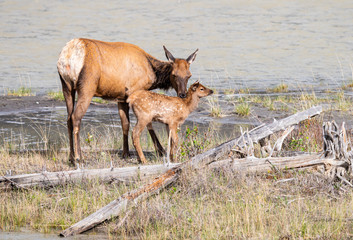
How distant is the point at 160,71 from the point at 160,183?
3500 millimetres

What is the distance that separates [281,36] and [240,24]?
Answer: 666 cm

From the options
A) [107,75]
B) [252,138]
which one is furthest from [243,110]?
[252,138]

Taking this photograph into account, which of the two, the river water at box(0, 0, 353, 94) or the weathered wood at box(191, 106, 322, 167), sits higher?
the weathered wood at box(191, 106, 322, 167)

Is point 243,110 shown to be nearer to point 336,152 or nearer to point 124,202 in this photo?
point 336,152

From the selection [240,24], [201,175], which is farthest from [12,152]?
[240,24]

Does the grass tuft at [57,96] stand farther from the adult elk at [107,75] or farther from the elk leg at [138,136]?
the elk leg at [138,136]

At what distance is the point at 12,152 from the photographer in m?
11.7

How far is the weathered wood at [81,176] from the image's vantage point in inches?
343

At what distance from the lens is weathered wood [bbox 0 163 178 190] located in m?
8.72

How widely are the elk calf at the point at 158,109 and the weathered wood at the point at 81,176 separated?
5.51 ft

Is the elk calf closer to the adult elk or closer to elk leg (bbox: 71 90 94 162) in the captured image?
the adult elk

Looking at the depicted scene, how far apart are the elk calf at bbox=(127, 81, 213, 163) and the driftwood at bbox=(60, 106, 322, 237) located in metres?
1.56

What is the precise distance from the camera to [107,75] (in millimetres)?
10648

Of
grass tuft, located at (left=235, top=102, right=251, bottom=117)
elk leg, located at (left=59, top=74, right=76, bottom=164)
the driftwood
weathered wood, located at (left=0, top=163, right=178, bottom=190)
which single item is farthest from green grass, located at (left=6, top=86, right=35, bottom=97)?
the driftwood
